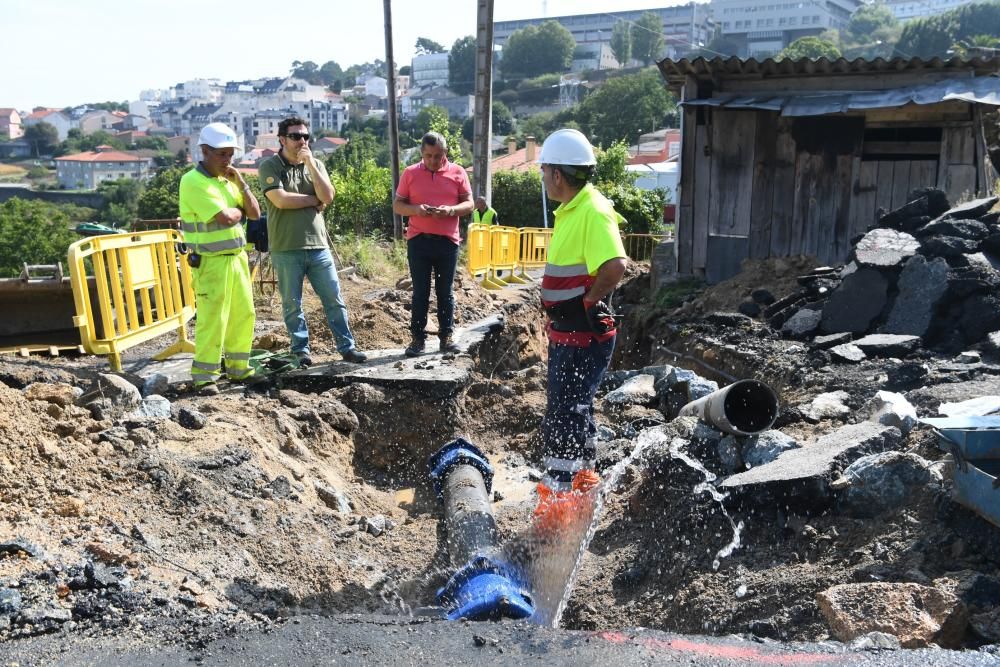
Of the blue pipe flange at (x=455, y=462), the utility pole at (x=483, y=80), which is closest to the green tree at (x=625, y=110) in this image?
the utility pole at (x=483, y=80)

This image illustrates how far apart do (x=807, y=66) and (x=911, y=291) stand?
15.3 ft

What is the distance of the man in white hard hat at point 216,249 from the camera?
6.05 m

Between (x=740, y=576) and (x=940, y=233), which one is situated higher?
(x=940, y=233)

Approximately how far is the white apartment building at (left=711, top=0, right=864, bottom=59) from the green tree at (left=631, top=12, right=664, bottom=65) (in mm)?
16741

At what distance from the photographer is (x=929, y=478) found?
13.2 feet

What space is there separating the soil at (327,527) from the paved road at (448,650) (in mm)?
128

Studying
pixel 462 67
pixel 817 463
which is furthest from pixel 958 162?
pixel 462 67

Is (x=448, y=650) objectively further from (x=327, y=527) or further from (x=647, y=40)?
(x=647, y=40)

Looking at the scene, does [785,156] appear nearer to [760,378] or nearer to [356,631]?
[760,378]

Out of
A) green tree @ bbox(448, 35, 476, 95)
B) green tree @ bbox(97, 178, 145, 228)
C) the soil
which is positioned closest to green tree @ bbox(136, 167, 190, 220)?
green tree @ bbox(97, 178, 145, 228)

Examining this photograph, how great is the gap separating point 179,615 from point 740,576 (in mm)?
2475

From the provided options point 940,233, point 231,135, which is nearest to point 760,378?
point 940,233

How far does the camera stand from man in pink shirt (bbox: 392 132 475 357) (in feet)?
22.9

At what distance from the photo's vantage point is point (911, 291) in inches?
308
